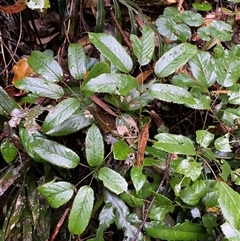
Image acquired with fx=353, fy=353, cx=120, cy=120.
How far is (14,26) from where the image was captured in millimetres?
1360

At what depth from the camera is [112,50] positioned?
1.11m

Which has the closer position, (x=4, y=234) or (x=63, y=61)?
(x=4, y=234)

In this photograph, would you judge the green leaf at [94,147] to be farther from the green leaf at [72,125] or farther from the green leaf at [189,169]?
the green leaf at [189,169]

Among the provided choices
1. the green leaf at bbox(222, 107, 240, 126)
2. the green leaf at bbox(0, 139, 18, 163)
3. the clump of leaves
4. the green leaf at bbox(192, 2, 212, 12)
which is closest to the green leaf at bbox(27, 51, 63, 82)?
the clump of leaves

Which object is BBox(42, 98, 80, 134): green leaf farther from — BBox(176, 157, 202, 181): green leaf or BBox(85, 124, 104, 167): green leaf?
BBox(176, 157, 202, 181): green leaf

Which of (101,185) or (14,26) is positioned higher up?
(14,26)

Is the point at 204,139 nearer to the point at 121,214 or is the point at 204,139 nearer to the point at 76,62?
the point at 121,214

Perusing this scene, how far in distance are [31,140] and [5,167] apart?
166mm

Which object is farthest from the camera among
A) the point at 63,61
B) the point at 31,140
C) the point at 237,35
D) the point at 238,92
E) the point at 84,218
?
the point at 237,35

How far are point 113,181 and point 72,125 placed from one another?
0.74ft

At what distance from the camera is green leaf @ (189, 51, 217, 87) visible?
121 cm

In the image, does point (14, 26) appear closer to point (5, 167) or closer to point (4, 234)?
point (5, 167)

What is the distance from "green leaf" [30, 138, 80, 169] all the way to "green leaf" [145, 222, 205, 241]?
31 centimetres

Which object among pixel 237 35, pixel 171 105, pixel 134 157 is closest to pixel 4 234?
pixel 134 157
